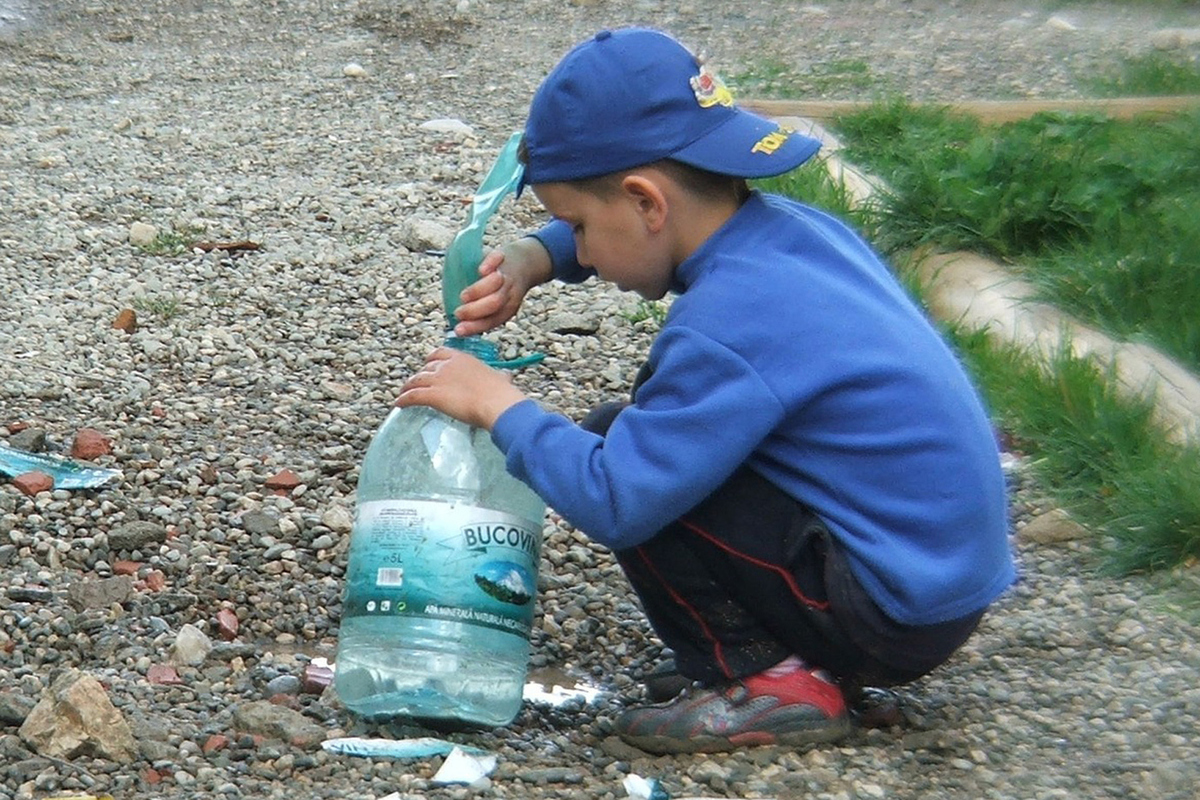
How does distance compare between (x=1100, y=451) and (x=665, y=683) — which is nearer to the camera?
(x=665, y=683)

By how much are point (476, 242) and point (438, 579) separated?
62cm

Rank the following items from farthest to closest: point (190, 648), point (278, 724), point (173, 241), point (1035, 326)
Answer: point (173, 241)
point (1035, 326)
point (190, 648)
point (278, 724)

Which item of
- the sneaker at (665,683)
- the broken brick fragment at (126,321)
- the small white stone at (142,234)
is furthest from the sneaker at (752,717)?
the small white stone at (142,234)

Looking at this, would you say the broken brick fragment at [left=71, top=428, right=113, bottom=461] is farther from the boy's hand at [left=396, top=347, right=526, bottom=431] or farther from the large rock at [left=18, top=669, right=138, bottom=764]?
the boy's hand at [left=396, top=347, right=526, bottom=431]

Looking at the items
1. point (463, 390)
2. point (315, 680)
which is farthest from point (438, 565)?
point (315, 680)

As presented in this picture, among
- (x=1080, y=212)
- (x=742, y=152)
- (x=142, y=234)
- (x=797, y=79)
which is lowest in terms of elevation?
(x=797, y=79)

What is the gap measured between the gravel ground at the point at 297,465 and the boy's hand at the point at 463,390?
0.57 metres

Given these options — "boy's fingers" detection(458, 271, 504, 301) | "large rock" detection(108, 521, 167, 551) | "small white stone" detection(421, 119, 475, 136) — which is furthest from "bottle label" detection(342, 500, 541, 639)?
"small white stone" detection(421, 119, 475, 136)

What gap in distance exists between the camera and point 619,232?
263 cm

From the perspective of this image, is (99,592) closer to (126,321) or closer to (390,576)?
(390,576)

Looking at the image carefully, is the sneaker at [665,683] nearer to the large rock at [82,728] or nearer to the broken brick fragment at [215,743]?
the broken brick fragment at [215,743]

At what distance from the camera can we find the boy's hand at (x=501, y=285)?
286cm

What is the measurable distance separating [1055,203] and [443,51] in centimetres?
595

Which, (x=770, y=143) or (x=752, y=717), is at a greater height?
(x=770, y=143)
